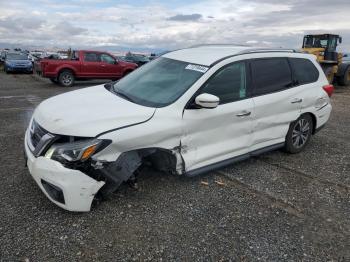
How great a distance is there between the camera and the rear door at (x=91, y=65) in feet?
52.1

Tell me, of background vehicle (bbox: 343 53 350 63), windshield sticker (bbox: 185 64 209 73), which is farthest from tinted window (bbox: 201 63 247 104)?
background vehicle (bbox: 343 53 350 63)

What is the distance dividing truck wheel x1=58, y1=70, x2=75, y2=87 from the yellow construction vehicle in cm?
1078

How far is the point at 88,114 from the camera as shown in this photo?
3584 millimetres

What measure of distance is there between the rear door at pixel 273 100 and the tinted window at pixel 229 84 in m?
0.22

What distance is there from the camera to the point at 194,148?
404cm

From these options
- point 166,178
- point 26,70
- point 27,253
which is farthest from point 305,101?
point 26,70

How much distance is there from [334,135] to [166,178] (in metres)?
4.41

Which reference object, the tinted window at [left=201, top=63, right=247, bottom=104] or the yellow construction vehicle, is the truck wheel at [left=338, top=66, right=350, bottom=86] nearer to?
the yellow construction vehicle

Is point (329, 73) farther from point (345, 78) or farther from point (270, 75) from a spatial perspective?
point (270, 75)

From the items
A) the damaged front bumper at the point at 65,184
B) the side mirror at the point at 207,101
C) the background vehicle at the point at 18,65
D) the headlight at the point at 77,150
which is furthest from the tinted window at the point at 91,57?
the headlight at the point at 77,150

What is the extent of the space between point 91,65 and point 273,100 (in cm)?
1262

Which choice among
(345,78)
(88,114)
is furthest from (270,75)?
(345,78)

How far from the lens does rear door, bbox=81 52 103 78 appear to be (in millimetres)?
15887

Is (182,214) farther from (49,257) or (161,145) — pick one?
(49,257)
